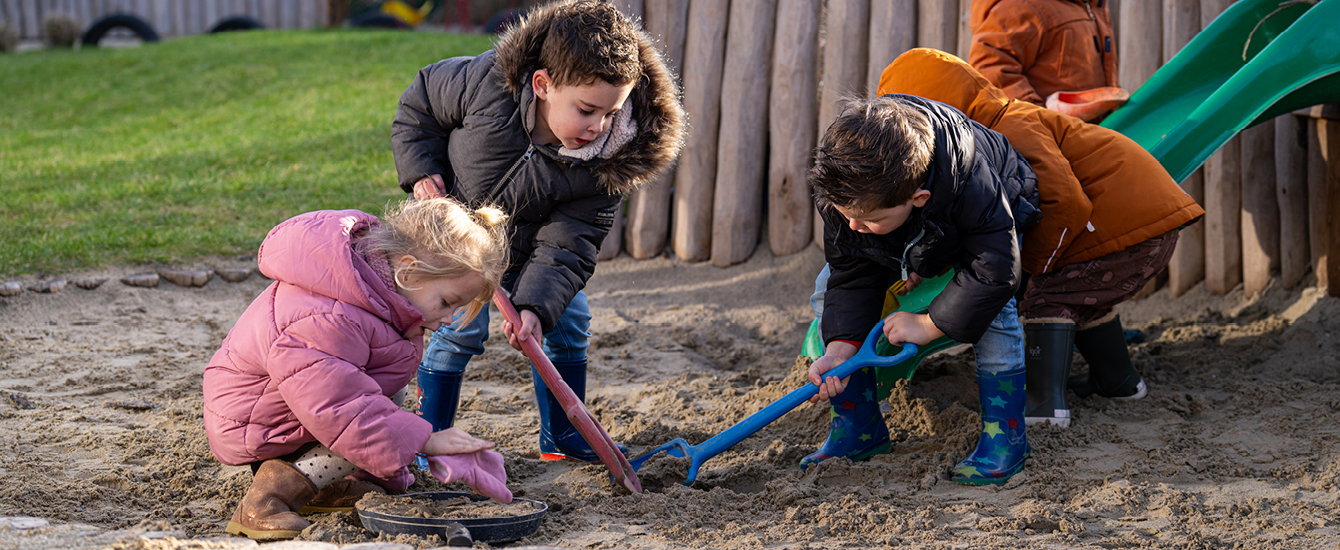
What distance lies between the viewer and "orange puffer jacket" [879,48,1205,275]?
9.78ft

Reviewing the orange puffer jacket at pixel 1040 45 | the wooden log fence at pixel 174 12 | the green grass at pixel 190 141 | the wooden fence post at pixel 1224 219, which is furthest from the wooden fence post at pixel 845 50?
the wooden log fence at pixel 174 12

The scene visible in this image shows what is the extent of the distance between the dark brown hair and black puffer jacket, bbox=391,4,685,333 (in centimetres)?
7

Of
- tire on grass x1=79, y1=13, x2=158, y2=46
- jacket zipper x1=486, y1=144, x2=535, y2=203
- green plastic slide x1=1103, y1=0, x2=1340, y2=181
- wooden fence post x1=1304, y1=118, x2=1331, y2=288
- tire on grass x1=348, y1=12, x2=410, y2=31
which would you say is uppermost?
tire on grass x1=348, y1=12, x2=410, y2=31

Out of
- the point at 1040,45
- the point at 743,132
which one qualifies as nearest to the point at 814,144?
the point at 743,132

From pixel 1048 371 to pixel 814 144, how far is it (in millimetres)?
2053

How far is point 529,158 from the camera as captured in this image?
2.83 m

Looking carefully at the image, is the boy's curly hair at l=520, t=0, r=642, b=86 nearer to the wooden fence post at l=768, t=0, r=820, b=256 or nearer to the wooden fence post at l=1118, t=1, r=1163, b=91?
the wooden fence post at l=768, t=0, r=820, b=256

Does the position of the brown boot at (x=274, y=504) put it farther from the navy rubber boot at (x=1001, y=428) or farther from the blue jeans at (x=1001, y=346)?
the blue jeans at (x=1001, y=346)

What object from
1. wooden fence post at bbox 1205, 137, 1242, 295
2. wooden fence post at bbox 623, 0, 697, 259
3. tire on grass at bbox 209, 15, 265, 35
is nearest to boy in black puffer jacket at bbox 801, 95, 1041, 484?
wooden fence post at bbox 1205, 137, 1242, 295

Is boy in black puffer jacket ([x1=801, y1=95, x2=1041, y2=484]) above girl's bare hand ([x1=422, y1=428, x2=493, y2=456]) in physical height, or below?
above

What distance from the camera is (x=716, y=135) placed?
5137mm

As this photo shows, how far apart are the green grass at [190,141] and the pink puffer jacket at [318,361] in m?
2.69

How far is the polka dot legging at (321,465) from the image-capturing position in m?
2.47

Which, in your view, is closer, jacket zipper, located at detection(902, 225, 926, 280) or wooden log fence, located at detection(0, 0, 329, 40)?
jacket zipper, located at detection(902, 225, 926, 280)
